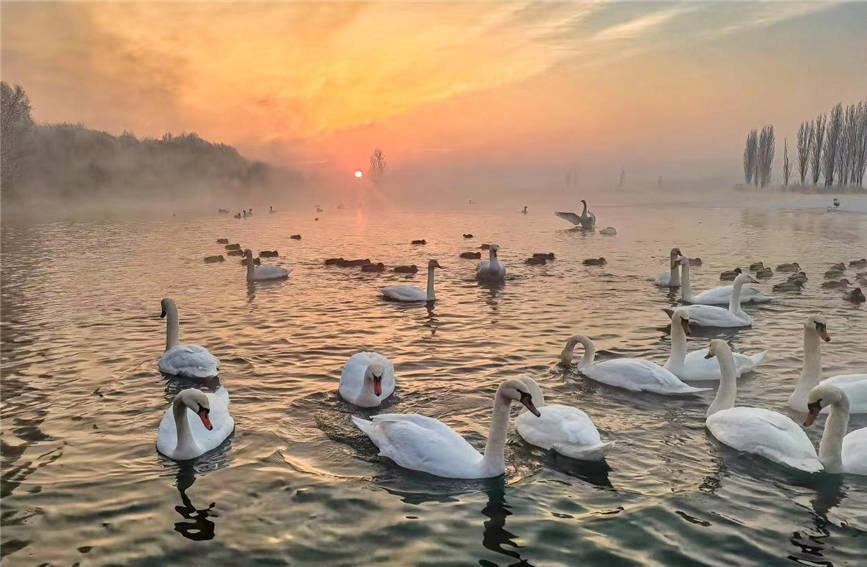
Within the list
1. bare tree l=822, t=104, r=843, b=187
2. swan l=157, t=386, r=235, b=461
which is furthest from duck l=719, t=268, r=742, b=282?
bare tree l=822, t=104, r=843, b=187

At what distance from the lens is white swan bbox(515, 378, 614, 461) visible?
752 centimetres

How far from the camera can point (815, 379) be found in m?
9.22

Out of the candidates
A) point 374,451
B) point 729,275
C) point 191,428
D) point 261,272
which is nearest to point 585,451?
point 374,451

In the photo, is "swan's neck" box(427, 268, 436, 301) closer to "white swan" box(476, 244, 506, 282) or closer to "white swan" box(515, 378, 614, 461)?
"white swan" box(476, 244, 506, 282)

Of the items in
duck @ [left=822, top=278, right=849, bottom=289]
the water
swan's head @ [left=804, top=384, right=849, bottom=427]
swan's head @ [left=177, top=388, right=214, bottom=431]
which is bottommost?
the water

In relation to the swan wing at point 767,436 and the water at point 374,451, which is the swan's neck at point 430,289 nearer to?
the water at point 374,451

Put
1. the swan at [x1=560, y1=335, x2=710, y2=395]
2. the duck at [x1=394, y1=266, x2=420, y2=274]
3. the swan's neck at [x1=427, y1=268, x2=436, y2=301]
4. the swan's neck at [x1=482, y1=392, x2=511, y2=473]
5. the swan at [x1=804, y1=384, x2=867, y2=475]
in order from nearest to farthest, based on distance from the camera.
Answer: the swan at [x1=804, y1=384, x2=867, y2=475]
the swan's neck at [x1=482, y1=392, x2=511, y2=473]
the swan at [x1=560, y1=335, x2=710, y2=395]
the swan's neck at [x1=427, y1=268, x2=436, y2=301]
the duck at [x1=394, y1=266, x2=420, y2=274]

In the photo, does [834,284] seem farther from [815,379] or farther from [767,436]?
[767,436]

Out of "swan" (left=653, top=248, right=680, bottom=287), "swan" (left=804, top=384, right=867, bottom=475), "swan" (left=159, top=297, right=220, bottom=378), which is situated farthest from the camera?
"swan" (left=653, top=248, right=680, bottom=287)

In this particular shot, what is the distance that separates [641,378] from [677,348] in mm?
1161

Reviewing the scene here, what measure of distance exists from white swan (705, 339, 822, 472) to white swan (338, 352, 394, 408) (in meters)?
4.17

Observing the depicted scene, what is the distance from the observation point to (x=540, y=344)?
525 inches

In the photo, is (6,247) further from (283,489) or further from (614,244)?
(283,489)

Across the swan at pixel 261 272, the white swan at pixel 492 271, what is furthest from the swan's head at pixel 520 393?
the swan at pixel 261 272
